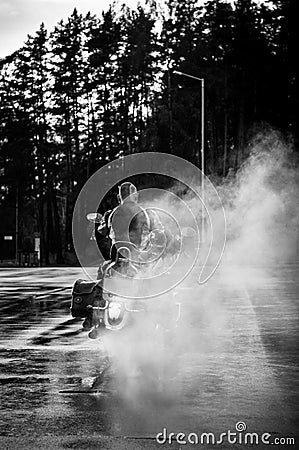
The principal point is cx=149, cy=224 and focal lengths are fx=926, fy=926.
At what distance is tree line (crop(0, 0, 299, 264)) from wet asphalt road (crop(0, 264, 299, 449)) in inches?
2160

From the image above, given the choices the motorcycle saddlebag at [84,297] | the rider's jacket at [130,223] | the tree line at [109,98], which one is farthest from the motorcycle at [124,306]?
the tree line at [109,98]

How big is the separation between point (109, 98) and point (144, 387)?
7288 cm

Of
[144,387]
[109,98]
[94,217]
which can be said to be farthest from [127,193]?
[109,98]

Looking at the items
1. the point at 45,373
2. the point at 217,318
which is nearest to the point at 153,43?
the point at 217,318

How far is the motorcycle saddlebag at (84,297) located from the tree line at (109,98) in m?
56.0

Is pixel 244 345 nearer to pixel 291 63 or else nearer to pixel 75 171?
pixel 291 63

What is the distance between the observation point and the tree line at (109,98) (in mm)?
72750

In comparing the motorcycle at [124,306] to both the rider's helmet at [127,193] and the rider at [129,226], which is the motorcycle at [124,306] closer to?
the rider at [129,226]

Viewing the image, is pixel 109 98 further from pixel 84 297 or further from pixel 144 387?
pixel 144 387

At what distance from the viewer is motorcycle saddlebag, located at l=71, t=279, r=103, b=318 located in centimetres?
1253

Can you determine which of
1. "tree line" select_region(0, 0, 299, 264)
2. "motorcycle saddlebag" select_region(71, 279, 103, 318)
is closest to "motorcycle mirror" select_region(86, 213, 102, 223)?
"motorcycle saddlebag" select_region(71, 279, 103, 318)

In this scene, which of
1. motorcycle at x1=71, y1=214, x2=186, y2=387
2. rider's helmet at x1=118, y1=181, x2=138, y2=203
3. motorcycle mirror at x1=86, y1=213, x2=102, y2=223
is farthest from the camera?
motorcycle mirror at x1=86, y1=213, x2=102, y2=223

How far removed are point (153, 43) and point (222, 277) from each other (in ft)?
158

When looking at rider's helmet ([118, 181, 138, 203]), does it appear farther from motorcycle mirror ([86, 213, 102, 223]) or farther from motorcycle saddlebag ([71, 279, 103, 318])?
motorcycle saddlebag ([71, 279, 103, 318])
